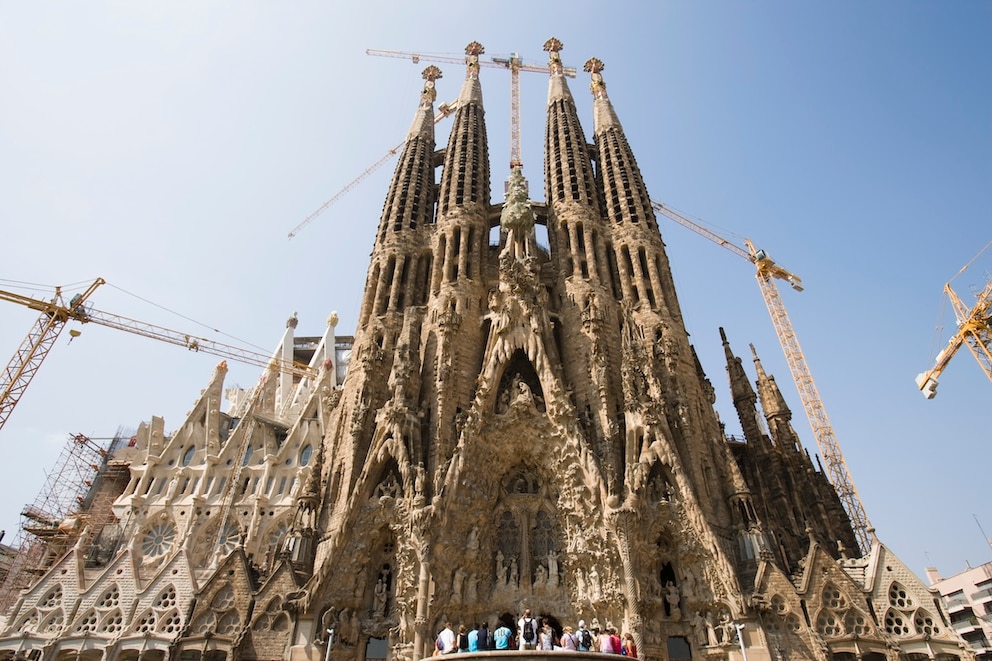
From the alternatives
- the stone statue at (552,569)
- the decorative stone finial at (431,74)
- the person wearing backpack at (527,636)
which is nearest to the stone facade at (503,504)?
the stone statue at (552,569)

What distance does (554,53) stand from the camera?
47344 millimetres

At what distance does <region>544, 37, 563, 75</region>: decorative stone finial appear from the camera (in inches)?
1790

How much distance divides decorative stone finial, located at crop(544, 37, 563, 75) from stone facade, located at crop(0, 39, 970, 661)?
51.9ft

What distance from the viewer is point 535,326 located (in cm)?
2627

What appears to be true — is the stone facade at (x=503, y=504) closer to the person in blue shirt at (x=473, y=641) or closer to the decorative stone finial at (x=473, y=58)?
the person in blue shirt at (x=473, y=641)

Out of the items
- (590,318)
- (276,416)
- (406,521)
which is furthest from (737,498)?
(276,416)

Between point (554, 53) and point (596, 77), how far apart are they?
5.22 meters

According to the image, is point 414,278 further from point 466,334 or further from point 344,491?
point 344,491

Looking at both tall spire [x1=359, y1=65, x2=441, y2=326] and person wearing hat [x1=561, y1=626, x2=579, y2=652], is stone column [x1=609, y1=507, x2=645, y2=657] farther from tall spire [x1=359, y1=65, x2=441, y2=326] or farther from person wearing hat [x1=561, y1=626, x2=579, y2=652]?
tall spire [x1=359, y1=65, x2=441, y2=326]

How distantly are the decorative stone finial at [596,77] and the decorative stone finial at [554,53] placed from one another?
2.17 metres

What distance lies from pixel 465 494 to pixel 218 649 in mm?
9536

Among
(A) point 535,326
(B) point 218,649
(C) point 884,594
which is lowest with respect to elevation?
(B) point 218,649

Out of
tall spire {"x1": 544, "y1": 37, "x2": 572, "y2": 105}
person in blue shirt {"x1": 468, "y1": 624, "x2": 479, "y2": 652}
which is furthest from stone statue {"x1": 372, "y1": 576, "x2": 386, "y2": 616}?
tall spire {"x1": 544, "y1": 37, "x2": 572, "y2": 105}

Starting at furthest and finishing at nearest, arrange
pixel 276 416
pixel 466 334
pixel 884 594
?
pixel 276 416 → pixel 466 334 → pixel 884 594
